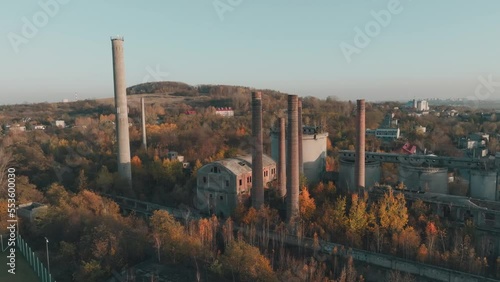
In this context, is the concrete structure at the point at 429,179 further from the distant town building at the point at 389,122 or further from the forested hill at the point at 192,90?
the forested hill at the point at 192,90

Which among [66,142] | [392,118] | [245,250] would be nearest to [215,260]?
[245,250]

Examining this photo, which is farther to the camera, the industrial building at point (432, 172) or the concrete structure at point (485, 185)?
the industrial building at point (432, 172)

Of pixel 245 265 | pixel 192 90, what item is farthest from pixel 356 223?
pixel 192 90

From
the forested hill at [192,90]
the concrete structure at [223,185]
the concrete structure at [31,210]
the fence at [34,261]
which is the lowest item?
the fence at [34,261]

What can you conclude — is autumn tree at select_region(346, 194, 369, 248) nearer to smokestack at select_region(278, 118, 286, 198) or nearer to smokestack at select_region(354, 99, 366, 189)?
smokestack at select_region(354, 99, 366, 189)

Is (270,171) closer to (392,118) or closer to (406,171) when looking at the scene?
(406,171)

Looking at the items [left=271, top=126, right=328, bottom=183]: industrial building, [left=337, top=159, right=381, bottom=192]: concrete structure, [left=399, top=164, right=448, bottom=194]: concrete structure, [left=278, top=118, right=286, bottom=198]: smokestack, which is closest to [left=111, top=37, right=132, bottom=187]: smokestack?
[left=271, top=126, right=328, bottom=183]: industrial building

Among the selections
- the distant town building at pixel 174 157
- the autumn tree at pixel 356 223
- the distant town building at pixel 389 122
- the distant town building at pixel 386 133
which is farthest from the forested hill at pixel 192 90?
the autumn tree at pixel 356 223
